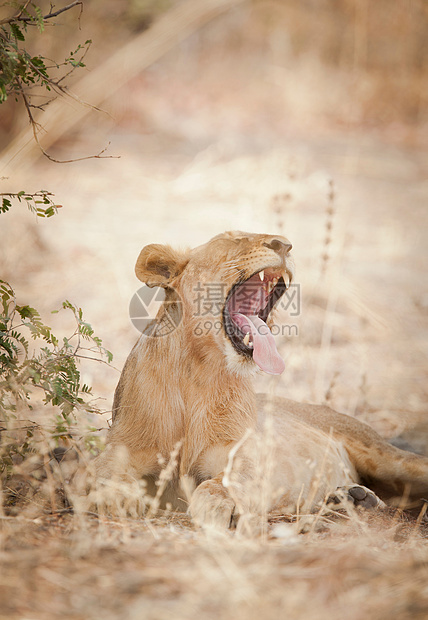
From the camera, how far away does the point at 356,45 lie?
16406 mm

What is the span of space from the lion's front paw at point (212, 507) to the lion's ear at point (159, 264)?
125cm

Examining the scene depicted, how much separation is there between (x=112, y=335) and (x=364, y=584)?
615 cm

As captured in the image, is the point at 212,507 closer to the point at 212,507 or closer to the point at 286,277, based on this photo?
the point at 212,507

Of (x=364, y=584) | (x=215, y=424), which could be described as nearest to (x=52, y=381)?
(x=215, y=424)

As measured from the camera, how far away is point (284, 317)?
8586mm

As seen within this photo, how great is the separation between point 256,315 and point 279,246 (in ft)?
1.55

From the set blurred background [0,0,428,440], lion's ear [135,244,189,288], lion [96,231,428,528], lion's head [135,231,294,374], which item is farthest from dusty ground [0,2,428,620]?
lion's ear [135,244,189,288]

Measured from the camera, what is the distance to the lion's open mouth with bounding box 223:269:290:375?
4.09 m

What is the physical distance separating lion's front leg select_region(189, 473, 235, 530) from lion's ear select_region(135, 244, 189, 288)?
124 cm

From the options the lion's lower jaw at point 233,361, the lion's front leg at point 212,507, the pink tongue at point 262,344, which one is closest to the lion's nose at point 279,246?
the pink tongue at point 262,344

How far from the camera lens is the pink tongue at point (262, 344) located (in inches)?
160

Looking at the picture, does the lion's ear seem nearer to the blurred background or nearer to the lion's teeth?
the lion's teeth

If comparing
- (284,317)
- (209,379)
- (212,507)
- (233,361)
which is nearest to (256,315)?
(233,361)

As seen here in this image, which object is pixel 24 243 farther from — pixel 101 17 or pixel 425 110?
pixel 425 110
